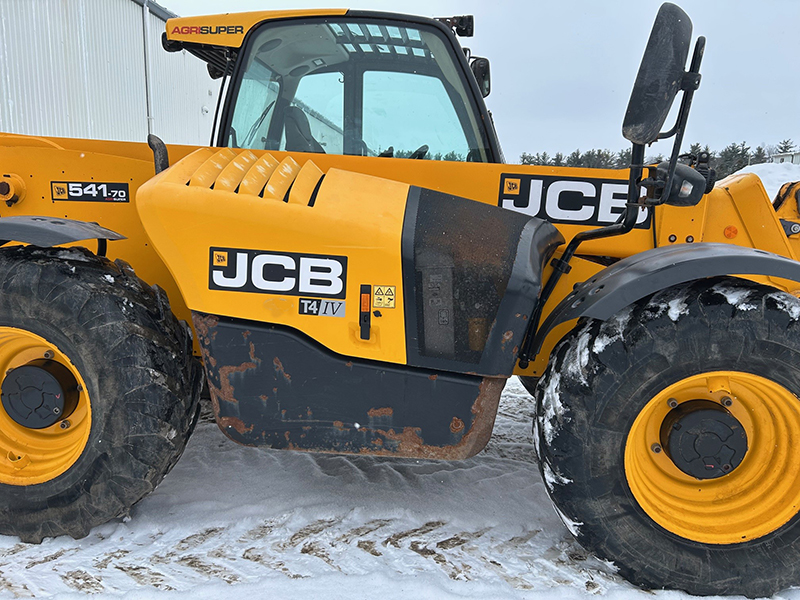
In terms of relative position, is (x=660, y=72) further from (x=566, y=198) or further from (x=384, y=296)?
(x=384, y=296)

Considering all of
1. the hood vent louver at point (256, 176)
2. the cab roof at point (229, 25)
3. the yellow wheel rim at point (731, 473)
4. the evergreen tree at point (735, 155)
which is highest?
the evergreen tree at point (735, 155)

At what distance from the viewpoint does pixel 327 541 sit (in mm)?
2262

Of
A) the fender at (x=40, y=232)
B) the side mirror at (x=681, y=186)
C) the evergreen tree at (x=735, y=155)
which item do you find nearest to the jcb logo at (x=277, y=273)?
the fender at (x=40, y=232)

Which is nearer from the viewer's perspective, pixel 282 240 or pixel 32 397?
pixel 282 240

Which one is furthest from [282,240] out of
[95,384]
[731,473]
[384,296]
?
[731,473]

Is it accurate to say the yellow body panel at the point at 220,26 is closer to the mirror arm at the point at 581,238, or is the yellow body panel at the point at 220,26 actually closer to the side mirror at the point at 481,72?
the side mirror at the point at 481,72

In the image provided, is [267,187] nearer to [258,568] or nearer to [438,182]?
[438,182]

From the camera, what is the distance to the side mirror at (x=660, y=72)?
5.36 feet

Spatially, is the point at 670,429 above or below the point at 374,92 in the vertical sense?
below

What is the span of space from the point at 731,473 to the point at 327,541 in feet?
5.20

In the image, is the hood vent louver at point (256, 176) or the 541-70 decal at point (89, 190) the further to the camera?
the 541-70 decal at point (89, 190)

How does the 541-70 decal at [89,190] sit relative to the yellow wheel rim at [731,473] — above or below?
above

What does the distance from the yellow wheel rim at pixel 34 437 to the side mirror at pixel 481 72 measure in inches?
88.7

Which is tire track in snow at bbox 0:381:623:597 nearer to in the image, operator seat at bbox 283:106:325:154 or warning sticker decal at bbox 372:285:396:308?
warning sticker decal at bbox 372:285:396:308
